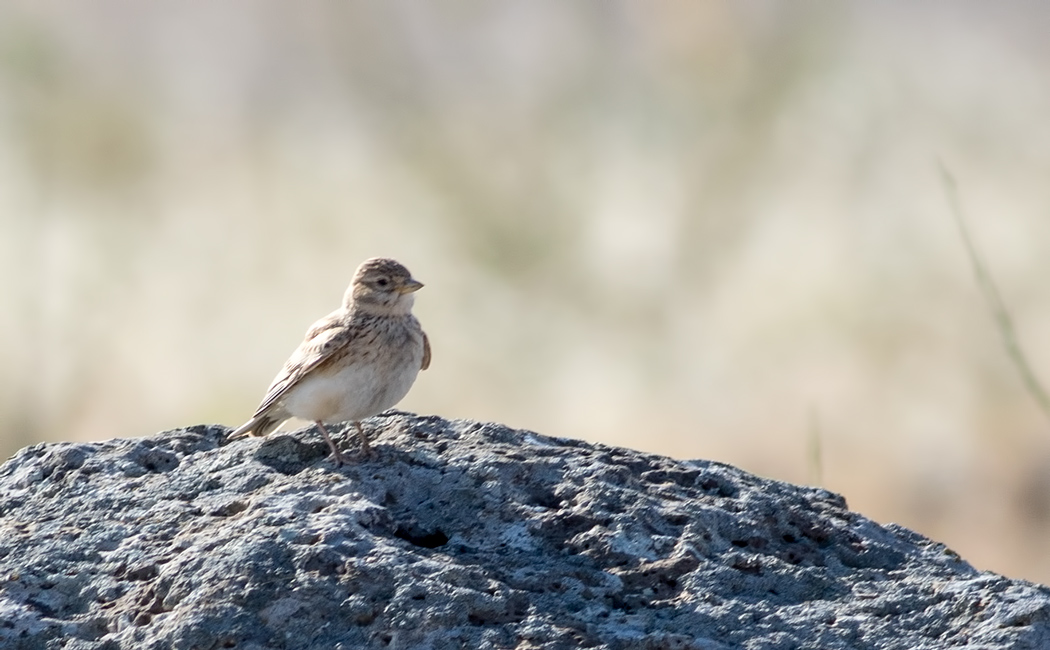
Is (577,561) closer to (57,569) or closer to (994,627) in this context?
(994,627)

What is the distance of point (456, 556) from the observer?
376cm

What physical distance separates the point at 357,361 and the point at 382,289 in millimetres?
411

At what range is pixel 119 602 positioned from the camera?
3605 millimetres

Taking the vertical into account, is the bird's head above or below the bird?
above

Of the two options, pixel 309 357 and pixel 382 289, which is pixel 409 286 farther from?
pixel 309 357

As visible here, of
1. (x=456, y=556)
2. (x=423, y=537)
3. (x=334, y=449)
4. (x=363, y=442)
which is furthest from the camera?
(x=363, y=442)

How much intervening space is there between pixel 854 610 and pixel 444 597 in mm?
1119

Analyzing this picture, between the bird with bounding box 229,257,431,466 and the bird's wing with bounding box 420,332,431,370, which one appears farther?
the bird's wing with bounding box 420,332,431,370

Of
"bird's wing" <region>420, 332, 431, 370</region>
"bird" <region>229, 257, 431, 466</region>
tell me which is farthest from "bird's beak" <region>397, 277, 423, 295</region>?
"bird's wing" <region>420, 332, 431, 370</region>

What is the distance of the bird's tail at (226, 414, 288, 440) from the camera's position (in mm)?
4859

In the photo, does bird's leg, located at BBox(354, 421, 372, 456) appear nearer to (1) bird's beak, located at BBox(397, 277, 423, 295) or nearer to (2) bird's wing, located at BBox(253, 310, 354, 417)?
(2) bird's wing, located at BBox(253, 310, 354, 417)

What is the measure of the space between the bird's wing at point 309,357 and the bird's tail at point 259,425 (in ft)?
0.12

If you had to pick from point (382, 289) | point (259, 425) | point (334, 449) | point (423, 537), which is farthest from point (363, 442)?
point (382, 289)

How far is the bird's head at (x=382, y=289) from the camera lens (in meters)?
5.23
